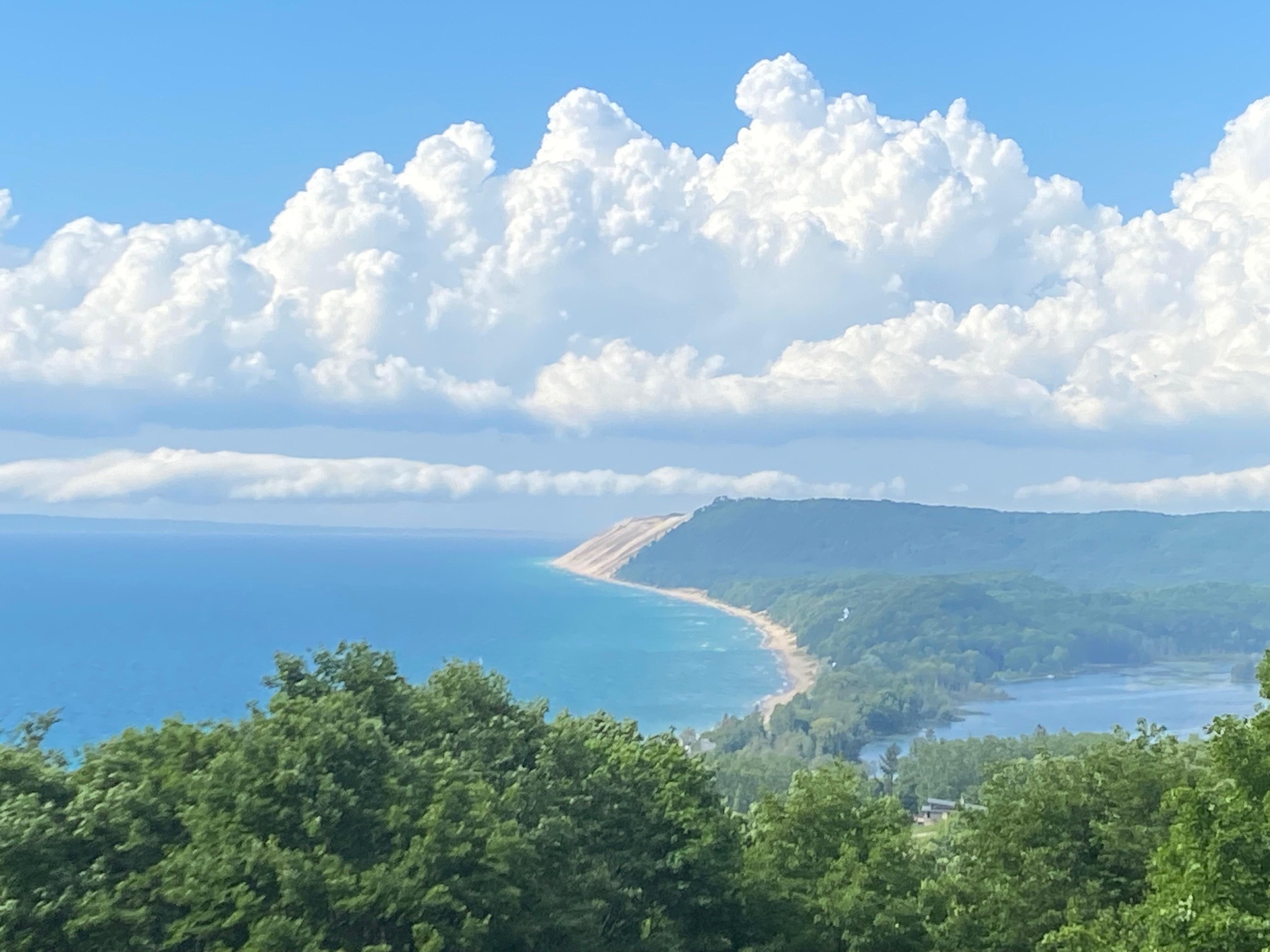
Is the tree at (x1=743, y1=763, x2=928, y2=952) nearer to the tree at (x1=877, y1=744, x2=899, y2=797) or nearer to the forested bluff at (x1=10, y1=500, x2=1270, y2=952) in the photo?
the forested bluff at (x1=10, y1=500, x2=1270, y2=952)

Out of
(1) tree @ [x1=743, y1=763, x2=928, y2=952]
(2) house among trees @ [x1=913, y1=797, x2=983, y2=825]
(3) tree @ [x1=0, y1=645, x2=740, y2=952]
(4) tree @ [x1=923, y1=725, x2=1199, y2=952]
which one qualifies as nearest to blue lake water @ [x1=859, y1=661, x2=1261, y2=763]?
(2) house among trees @ [x1=913, y1=797, x2=983, y2=825]

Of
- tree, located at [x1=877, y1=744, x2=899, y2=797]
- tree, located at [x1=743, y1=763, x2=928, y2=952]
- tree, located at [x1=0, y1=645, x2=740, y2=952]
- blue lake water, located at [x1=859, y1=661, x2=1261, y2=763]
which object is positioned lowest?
blue lake water, located at [x1=859, y1=661, x2=1261, y2=763]

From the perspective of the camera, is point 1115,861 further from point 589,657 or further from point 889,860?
point 589,657

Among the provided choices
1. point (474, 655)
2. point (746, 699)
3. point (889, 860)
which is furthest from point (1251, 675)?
point (889, 860)

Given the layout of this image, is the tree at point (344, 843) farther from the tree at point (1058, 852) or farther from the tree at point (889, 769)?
the tree at point (889, 769)

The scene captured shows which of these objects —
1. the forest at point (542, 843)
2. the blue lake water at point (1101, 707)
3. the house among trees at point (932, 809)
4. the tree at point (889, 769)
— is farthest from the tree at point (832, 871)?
the blue lake water at point (1101, 707)
